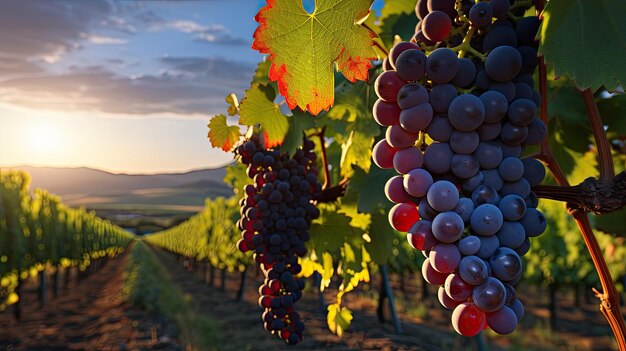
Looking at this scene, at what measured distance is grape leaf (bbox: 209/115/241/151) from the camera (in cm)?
201

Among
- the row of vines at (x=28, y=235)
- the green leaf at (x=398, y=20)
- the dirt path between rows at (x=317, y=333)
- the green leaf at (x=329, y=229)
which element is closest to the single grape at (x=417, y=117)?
the green leaf at (x=398, y=20)

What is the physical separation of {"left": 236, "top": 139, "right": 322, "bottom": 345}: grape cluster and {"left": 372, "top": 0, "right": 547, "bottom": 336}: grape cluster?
1.19 metres

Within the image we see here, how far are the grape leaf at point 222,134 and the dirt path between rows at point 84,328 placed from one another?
866 centimetres

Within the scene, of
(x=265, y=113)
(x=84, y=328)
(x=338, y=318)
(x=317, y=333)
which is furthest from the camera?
(x=84, y=328)

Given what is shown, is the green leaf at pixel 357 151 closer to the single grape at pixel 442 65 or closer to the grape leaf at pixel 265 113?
the grape leaf at pixel 265 113

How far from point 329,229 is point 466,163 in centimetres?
170

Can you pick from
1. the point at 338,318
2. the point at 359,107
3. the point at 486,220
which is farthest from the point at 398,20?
the point at 338,318

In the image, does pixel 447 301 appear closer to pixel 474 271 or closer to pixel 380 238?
pixel 474 271

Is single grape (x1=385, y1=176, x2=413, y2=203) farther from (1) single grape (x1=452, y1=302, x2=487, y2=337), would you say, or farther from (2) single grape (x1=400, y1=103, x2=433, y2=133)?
(1) single grape (x1=452, y1=302, x2=487, y2=337)

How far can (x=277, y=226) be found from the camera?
2.20 meters

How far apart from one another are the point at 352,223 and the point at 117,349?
27.7 ft

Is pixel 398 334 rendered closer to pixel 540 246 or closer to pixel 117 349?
pixel 117 349

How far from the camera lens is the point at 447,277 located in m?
0.93

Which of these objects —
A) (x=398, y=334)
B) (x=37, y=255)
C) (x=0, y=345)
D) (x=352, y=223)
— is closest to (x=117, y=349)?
(x=0, y=345)
